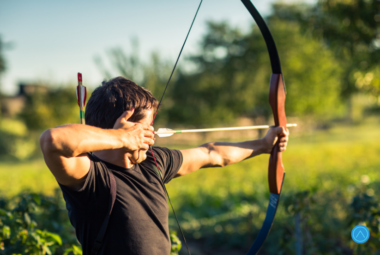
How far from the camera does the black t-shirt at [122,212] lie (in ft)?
3.88

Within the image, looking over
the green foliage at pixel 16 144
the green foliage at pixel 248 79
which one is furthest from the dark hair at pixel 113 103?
the green foliage at pixel 248 79

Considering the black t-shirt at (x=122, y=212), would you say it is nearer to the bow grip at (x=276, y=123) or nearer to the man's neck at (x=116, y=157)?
the man's neck at (x=116, y=157)

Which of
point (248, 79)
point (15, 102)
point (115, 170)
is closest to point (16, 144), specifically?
point (248, 79)

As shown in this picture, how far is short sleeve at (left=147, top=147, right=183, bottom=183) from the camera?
1.49 m

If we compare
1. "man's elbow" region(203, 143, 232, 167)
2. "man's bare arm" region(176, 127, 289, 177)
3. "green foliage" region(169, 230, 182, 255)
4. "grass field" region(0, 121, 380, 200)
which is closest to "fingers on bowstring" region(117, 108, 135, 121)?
"man's bare arm" region(176, 127, 289, 177)

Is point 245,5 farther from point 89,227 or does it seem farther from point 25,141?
point 25,141

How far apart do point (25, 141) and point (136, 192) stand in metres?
19.2

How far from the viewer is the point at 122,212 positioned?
47.8 inches

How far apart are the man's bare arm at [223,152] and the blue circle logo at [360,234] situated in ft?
2.07

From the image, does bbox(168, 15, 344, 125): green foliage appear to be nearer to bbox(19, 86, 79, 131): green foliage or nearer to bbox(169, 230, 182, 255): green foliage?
bbox(19, 86, 79, 131): green foliage

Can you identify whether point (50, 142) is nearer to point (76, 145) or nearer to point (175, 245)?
point (76, 145)

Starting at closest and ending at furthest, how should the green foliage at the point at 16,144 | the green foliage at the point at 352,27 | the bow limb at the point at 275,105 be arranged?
the bow limb at the point at 275,105 → the green foliage at the point at 352,27 → the green foliage at the point at 16,144

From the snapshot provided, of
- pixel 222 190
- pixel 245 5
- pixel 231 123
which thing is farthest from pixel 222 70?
pixel 245 5

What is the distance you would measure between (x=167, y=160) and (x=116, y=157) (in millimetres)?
317
